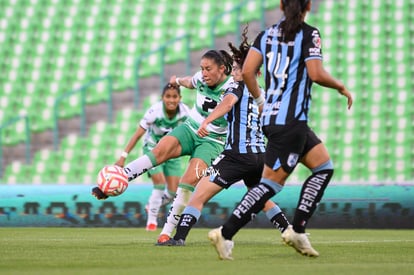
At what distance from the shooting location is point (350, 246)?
9492 mm

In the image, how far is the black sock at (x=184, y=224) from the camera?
8836mm

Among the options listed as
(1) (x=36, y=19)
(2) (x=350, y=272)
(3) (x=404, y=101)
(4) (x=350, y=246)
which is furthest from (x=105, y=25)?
(2) (x=350, y=272)

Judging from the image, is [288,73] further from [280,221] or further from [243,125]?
[280,221]

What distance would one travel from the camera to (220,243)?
23.5 ft

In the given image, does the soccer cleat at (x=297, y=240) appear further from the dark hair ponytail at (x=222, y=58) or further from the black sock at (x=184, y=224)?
the dark hair ponytail at (x=222, y=58)

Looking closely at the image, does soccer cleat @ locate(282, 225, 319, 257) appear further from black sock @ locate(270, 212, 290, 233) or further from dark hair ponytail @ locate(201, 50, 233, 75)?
dark hair ponytail @ locate(201, 50, 233, 75)

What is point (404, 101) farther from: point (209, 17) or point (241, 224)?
point (241, 224)

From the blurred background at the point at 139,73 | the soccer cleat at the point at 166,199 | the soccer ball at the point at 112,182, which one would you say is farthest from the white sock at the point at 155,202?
the soccer ball at the point at 112,182

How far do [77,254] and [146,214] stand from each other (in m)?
6.93

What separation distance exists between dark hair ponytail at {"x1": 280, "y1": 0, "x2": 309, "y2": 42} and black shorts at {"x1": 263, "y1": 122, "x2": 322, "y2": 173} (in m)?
0.69

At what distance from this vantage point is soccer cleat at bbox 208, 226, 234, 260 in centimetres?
714

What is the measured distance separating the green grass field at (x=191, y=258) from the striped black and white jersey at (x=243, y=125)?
0.95 metres

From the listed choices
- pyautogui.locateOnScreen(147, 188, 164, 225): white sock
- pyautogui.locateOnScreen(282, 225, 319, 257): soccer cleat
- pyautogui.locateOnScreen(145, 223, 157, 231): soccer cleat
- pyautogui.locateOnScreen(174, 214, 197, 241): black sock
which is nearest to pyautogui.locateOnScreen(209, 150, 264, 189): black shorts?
pyautogui.locateOnScreen(174, 214, 197, 241): black sock

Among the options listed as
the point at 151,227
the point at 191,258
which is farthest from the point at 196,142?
the point at 151,227
